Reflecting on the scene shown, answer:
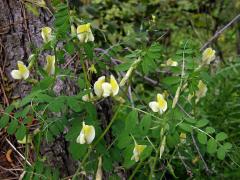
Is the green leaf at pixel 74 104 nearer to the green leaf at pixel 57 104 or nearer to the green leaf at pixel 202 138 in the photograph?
the green leaf at pixel 57 104

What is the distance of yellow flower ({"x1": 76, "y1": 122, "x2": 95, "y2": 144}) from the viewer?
143 cm

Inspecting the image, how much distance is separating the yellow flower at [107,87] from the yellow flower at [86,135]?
0.33 ft

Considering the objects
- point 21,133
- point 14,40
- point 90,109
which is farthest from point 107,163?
point 14,40

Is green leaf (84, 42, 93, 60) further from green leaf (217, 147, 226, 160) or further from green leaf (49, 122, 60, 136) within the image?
green leaf (217, 147, 226, 160)

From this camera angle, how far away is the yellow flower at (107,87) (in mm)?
1417

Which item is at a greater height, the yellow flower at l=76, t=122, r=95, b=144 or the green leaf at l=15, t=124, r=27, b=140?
the yellow flower at l=76, t=122, r=95, b=144

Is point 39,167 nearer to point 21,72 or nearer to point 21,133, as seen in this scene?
point 21,133

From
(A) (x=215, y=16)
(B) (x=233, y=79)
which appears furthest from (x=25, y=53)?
(A) (x=215, y=16)

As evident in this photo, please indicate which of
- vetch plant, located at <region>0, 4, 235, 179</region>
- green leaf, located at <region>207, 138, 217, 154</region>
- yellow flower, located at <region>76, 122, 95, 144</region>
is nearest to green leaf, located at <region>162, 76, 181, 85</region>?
vetch plant, located at <region>0, 4, 235, 179</region>

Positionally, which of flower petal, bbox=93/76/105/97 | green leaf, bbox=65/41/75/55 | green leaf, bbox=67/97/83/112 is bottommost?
green leaf, bbox=67/97/83/112

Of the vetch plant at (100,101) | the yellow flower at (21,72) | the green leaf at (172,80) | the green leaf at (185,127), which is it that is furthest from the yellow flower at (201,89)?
the yellow flower at (21,72)

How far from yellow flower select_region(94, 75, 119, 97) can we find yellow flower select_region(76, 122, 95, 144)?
0.33ft

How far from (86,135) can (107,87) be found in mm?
148

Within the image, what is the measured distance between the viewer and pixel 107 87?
1417 millimetres
